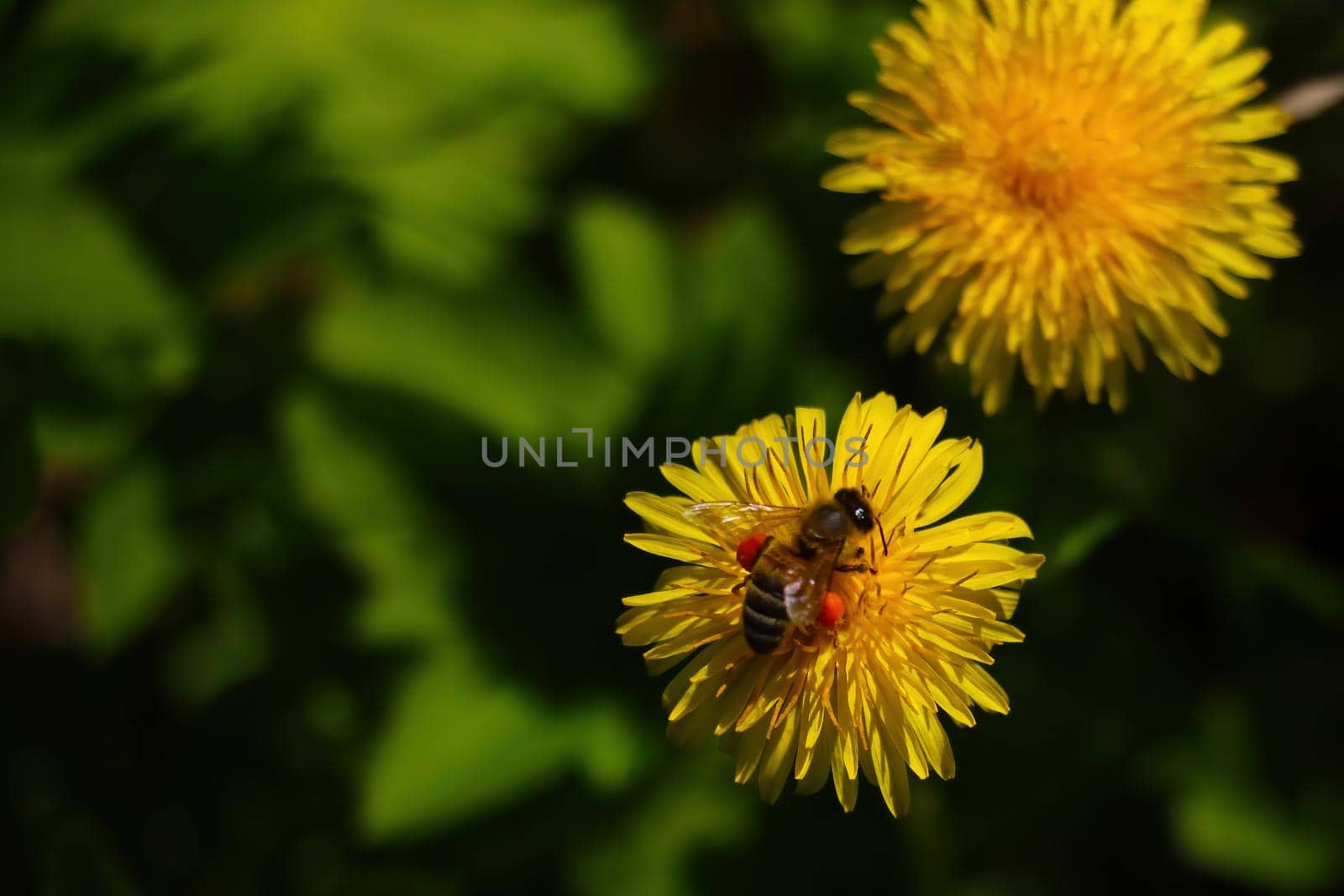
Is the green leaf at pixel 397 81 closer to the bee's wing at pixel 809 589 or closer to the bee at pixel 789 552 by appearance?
the bee at pixel 789 552

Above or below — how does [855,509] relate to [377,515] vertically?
above

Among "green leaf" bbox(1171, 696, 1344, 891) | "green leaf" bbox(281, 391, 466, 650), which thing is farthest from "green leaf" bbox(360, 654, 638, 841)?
"green leaf" bbox(1171, 696, 1344, 891)

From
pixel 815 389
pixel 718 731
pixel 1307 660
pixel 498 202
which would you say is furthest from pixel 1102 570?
pixel 498 202

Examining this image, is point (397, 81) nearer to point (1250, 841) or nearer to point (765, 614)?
point (765, 614)

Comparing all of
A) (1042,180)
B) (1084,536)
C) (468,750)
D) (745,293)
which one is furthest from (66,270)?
(1084,536)

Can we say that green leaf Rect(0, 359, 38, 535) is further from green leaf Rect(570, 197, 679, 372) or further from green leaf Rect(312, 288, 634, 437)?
green leaf Rect(570, 197, 679, 372)

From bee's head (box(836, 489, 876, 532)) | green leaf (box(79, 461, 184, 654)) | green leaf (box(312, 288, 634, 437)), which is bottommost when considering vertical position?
green leaf (box(79, 461, 184, 654))

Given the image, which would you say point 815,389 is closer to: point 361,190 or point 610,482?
point 610,482

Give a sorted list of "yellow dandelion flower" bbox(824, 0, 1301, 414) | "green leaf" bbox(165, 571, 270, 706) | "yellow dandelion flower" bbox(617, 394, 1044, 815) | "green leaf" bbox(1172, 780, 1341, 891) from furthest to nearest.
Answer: "green leaf" bbox(165, 571, 270, 706)
"green leaf" bbox(1172, 780, 1341, 891)
"yellow dandelion flower" bbox(824, 0, 1301, 414)
"yellow dandelion flower" bbox(617, 394, 1044, 815)
